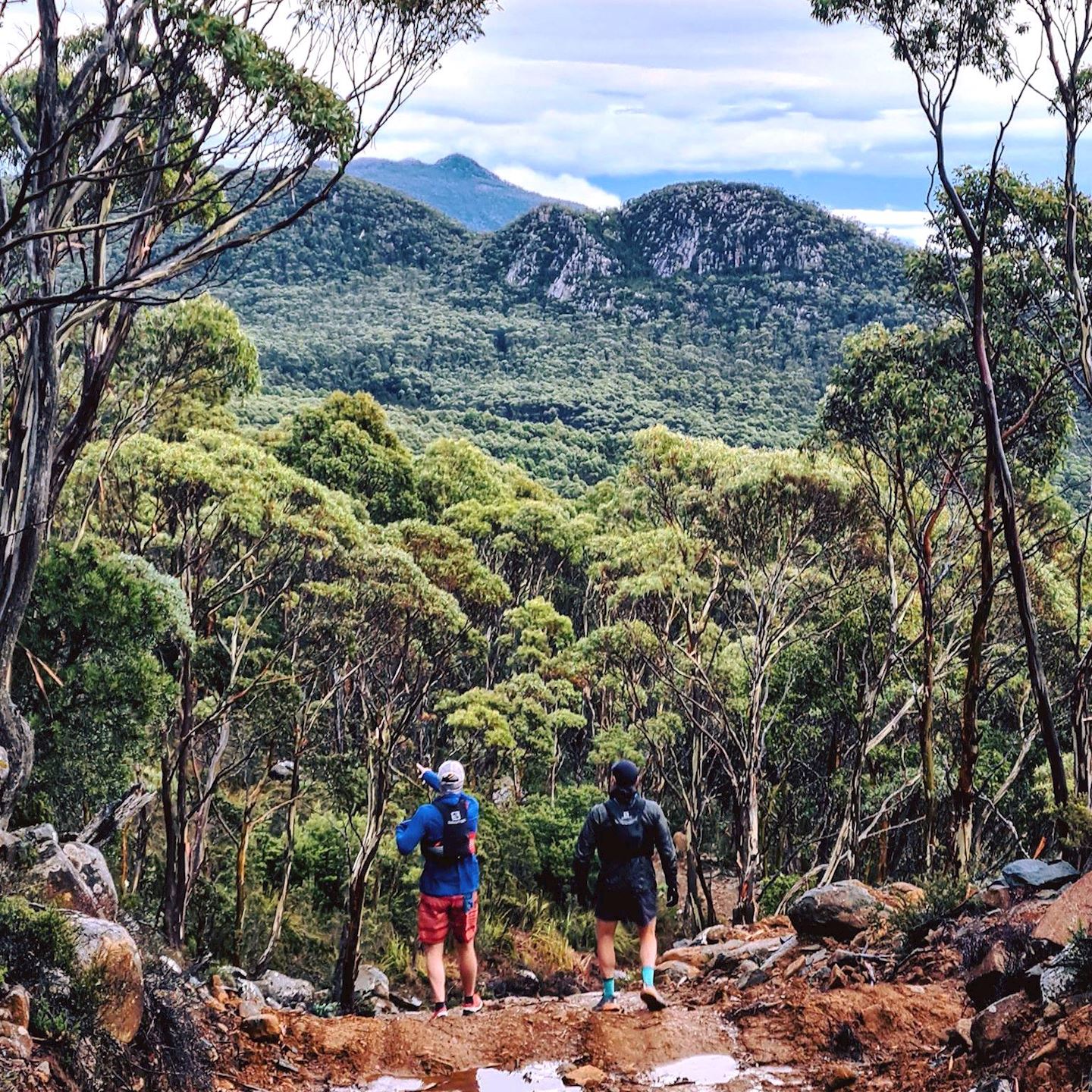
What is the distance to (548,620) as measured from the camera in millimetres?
24406

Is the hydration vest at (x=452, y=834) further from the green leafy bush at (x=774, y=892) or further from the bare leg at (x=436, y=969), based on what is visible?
the green leafy bush at (x=774, y=892)

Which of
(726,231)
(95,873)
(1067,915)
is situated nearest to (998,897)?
(1067,915)

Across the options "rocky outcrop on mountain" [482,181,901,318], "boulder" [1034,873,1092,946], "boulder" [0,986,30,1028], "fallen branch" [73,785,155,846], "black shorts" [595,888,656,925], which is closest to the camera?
"boulder" [0,986,30,1028]

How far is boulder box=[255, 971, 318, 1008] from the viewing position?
12297mm

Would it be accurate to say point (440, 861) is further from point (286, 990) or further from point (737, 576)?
point (737, 576)

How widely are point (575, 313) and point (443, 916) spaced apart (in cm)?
9873

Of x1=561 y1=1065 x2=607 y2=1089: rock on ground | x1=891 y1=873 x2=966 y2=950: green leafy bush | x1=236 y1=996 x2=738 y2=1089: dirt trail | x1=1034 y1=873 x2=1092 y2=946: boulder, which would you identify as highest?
x1=1034 y1=873 x2=1092 y2=946: boulder

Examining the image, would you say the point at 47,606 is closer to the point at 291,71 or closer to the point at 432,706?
the point at 291,71

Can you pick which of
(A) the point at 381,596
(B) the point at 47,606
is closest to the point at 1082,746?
(B) the point at 47,606

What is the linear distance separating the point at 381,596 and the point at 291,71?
12.1 metres

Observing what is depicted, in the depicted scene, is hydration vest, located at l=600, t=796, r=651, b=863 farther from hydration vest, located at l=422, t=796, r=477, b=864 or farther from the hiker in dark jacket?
hydration vest, located at l=422, t=796, r=477, b=864

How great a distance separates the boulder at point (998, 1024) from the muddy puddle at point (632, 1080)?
3.45ft

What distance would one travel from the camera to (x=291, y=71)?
26.4ft

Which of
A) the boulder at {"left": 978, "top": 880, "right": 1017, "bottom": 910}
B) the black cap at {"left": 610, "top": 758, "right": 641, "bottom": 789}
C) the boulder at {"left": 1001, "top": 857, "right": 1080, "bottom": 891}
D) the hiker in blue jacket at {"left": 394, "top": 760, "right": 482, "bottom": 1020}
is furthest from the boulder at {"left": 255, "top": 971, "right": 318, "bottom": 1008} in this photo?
the boulder at {"left": 1001, "top": 857, "right": 1080, "bottom": 891}
